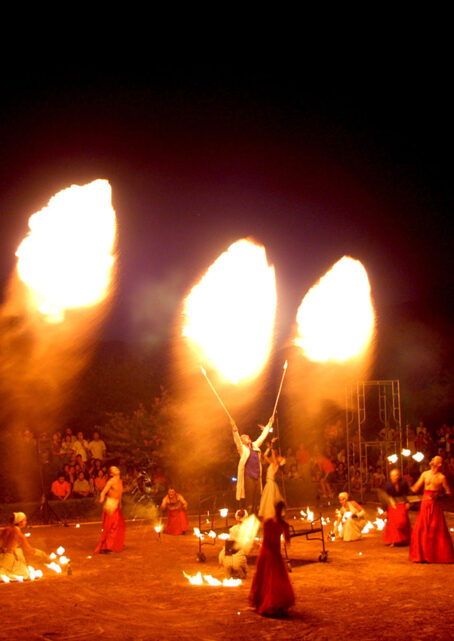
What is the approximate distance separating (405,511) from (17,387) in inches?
565

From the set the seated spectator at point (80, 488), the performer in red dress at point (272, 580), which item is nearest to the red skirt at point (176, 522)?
the seated spectator at point (80, 488)

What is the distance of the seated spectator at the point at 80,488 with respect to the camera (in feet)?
68.4

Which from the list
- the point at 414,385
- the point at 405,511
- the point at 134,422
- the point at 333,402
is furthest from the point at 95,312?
the point at 405,511

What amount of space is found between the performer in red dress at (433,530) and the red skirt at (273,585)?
4.41 meters

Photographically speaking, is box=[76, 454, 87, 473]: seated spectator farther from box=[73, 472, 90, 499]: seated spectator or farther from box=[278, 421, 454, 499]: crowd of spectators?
box=[278, 421, 454, 499]: crowd of spectators

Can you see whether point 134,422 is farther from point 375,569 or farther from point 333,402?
point 375,569

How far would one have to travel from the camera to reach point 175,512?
17.4m

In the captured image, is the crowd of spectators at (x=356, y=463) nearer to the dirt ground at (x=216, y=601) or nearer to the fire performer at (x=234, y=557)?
the dirt ground at (x=216, y=601)

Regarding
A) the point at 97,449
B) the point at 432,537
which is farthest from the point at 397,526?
the point at 97,449

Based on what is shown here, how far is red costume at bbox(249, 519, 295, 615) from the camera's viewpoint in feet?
29.3

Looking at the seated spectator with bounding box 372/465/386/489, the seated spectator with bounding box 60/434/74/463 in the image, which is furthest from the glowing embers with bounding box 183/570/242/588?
the seated spectator with bounding box 372/465/386/489

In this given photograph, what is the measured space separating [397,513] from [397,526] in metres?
0.26

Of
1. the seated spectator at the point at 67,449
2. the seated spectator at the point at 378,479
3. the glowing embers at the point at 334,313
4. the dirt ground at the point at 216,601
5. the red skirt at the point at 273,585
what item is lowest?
the dirt ground at the point at 216,601

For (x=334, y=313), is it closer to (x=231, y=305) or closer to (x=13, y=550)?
(x=231, y=305)
